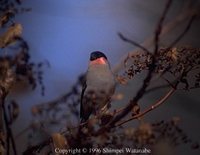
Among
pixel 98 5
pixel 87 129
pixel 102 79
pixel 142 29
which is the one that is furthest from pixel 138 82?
pixel 87 129

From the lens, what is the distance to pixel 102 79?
1.09 metres

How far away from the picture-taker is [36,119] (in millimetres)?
718

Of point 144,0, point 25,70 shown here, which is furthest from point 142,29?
point 25,70

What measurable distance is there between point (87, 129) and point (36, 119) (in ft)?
0.44

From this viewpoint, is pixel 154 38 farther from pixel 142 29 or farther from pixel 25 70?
pixel 142 29

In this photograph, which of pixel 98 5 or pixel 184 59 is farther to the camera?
pixel 98 5

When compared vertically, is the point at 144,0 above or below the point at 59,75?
above

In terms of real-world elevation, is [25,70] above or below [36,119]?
above

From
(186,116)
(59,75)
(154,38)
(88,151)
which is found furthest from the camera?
(186,116)

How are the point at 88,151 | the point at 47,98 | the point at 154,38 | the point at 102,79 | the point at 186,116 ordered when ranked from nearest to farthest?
the point at 154,38 → the point at 88,151 → the point at 102,79 → the point at 47,98 → the point at 186,116

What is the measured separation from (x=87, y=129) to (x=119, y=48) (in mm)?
690

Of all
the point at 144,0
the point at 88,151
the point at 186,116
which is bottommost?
the point at 186,116

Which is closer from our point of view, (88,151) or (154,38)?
(154,38)

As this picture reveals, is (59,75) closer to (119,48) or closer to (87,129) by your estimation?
(119,48)
